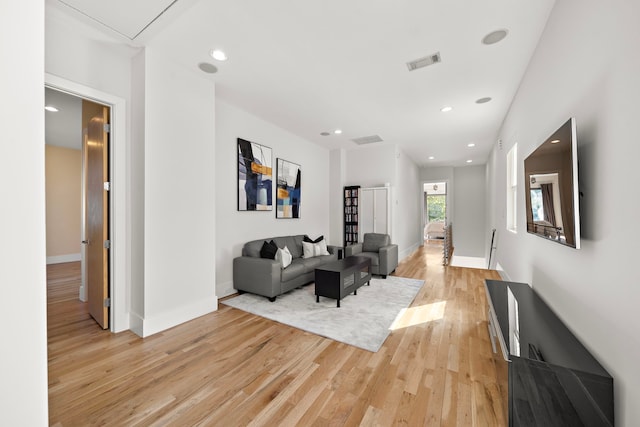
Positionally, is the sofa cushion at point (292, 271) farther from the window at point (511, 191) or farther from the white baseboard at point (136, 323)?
the window at point (511, 191)

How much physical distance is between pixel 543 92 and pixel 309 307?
348cm

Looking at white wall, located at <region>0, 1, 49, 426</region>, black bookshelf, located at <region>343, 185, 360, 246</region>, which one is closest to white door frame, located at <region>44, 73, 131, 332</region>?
white wall, located at <region>0, 1, 49, 426</region>

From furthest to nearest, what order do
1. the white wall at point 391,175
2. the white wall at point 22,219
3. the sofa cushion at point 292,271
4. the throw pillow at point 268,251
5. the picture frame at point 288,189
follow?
the white wall at point 391,175 < the picture frame at point 288,189 < the throw pillow at point 268,251 < the sofa cushion at point 292,271 < the white wall at point 22,219

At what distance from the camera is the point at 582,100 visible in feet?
5.16

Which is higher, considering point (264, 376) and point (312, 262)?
point (312, 262)

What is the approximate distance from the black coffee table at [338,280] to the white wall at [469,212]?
7.27 meters

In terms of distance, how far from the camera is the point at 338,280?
344 cm

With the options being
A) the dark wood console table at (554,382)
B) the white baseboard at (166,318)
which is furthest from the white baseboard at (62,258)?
the dark wood console table at (554,382)

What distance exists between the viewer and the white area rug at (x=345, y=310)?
8.97ft

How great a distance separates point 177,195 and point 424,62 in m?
3.26

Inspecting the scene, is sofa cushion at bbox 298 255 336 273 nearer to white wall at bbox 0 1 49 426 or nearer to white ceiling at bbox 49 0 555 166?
white ceiling at bbox 49 0 555 166

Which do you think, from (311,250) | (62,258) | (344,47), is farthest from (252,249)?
(62,258)

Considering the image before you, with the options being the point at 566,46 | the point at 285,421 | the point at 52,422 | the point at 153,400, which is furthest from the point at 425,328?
the point at 52,422

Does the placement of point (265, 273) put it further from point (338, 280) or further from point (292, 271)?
point (338, 280)
